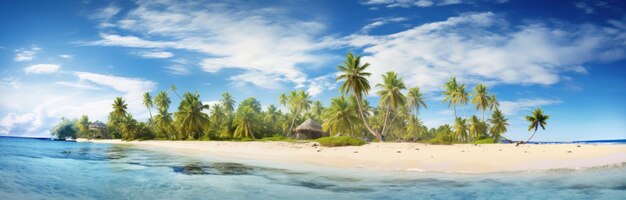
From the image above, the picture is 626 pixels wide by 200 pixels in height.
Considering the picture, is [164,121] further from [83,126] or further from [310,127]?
[83,126]

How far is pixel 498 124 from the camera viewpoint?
198 feet

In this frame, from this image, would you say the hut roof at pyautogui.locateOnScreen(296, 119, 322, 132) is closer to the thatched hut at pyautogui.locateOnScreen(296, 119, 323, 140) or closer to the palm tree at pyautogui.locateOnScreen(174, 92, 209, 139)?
the thatched hut at pyautogui.locateOnScreen(296, 119, 323, 140)

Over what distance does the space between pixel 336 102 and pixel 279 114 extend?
35191 millimetres

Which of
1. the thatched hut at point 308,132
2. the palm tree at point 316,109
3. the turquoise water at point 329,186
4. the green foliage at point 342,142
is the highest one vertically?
the palm tree at point 316,109

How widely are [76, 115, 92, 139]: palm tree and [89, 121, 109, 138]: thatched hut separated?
87.4 inches

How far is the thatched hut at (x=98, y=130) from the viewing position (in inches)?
3979

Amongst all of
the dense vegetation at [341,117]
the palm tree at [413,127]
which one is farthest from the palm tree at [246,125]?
the palm tree at [413,127]

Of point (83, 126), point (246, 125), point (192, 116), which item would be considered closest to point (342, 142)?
point (246, 125)

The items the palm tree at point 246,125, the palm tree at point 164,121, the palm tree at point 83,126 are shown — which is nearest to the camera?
the palm tree at point 246,125

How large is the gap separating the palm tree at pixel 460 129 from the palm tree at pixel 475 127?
940mm

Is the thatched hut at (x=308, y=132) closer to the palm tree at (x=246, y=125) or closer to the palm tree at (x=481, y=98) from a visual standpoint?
the palm tree at (x=246, y=125)

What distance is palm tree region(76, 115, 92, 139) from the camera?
10500 cm

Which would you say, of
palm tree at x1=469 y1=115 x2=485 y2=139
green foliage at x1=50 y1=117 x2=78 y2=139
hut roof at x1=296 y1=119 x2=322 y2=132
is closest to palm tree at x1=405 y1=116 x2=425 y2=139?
palm tree at x1=469 y1=115 x2=485 y2=139

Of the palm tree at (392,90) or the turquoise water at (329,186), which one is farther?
the palm tree at (392,90)
